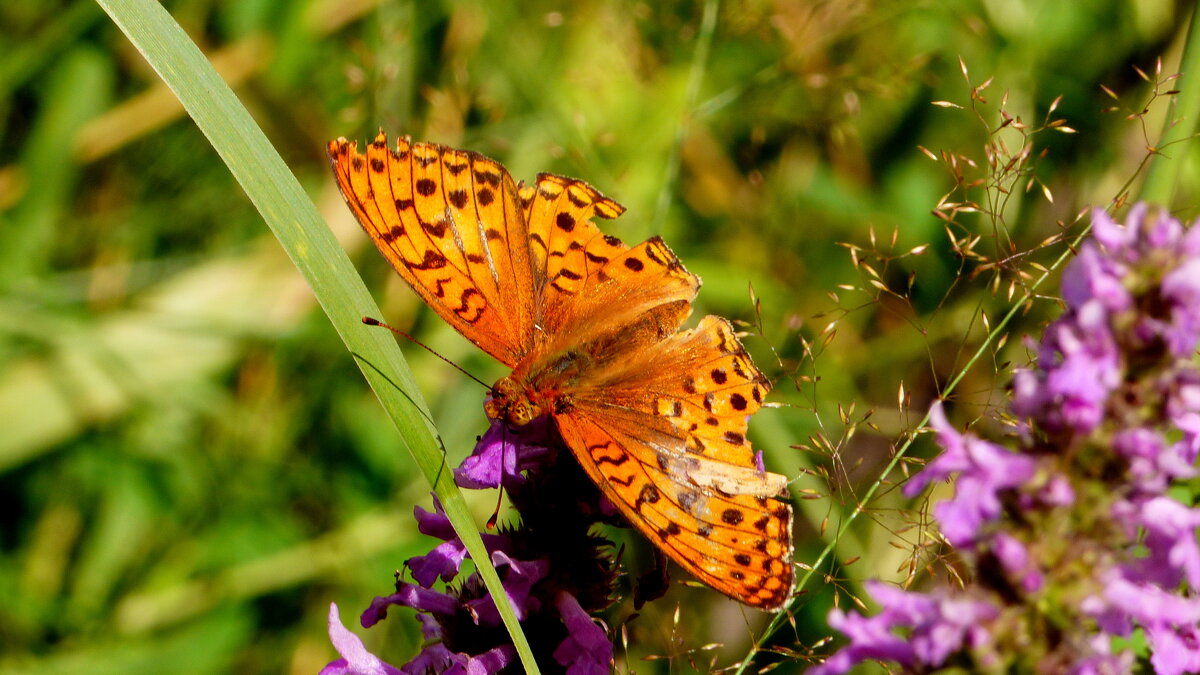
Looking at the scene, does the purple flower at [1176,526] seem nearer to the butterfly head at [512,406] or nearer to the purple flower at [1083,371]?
the purple flower at [1083,371]

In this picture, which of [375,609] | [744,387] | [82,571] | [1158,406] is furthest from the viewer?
[82,571]

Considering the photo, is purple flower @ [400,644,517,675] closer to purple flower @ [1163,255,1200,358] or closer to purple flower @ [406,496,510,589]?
purple flower @ [406,496,510,589]

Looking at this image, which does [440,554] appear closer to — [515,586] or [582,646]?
[515,586]

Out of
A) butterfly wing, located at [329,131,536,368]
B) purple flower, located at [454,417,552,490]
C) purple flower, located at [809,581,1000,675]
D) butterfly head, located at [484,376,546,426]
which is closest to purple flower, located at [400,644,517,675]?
purple flower, located at [454,417,552,490]

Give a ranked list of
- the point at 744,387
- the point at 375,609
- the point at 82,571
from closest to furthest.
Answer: the point at 375,609 < the point at 744,387 < the point at 82,571

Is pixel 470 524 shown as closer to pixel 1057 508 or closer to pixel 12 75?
pixel 1057 508

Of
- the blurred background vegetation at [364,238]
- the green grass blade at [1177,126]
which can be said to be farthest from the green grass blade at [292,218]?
the blurred background vegetation at [364,238]

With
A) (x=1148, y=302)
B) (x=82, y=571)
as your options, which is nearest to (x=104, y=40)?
(x=82, y=571)
